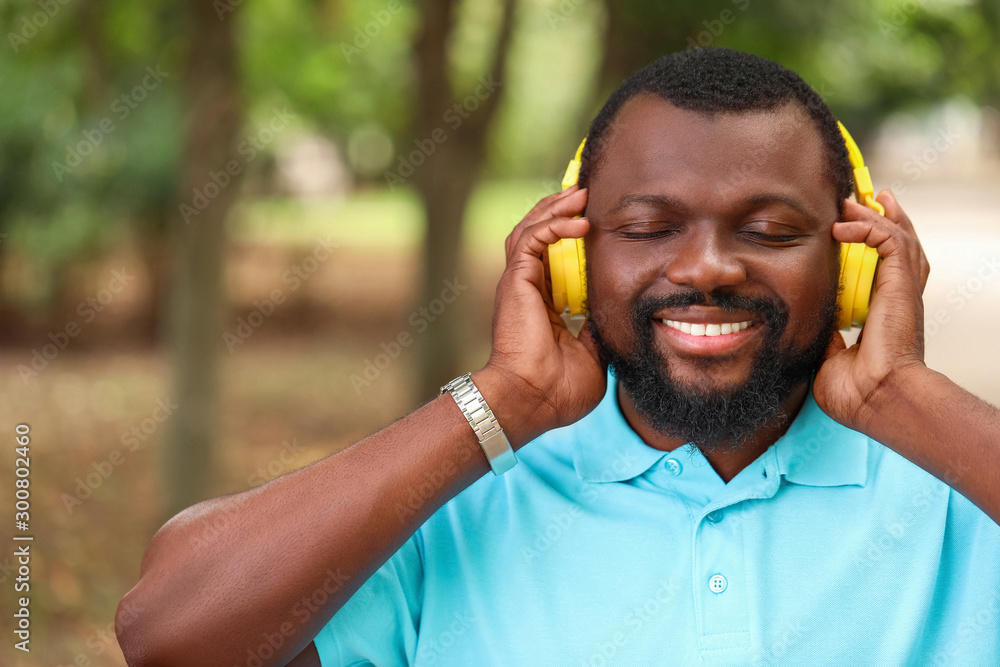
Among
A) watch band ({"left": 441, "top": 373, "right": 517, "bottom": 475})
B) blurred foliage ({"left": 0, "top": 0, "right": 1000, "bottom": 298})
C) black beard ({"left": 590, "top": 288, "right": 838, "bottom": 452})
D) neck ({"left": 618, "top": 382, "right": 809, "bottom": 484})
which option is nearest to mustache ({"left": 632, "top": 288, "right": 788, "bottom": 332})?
black beard ({"left": 590, "top": 288, "right": 838, "bottom": 452})

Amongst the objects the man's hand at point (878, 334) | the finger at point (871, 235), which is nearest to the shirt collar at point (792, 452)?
Result: the man's hand at point (878, 334)

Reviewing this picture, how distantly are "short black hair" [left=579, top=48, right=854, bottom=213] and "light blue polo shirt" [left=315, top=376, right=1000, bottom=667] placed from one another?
74cm

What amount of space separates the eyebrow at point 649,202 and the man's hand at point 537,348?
0.32ft

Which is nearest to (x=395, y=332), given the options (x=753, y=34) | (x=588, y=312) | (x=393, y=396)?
(x=393, y=396)

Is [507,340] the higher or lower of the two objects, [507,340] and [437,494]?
the higher

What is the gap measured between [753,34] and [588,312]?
235 inches

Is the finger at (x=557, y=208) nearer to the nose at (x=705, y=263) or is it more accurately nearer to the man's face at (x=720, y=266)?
the man's face at (x=720, y=266)

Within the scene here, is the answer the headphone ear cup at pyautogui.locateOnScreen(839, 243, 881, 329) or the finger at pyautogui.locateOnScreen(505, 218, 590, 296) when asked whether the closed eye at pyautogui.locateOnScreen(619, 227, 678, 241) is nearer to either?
the finger at pyautogui.locateOnScreen(505, 218, 590, 296)

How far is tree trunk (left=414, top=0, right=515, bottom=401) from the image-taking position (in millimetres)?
7562

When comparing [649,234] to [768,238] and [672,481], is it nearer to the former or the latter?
[768,238]

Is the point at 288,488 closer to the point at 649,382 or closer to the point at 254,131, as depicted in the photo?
the point at 649,382

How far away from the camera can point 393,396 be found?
1145 centimetres

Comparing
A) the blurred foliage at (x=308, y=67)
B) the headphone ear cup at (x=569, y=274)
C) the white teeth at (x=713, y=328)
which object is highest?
the blurred foliage at (x=308, y=67)

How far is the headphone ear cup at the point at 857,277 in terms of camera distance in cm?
225
